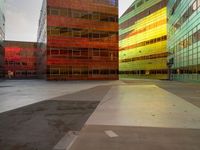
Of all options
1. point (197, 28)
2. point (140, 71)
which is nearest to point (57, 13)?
point (197, 28)

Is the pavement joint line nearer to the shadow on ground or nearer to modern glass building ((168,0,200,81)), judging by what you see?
the shadow on ground

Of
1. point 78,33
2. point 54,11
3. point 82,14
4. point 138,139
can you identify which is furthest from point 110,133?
point 82,14

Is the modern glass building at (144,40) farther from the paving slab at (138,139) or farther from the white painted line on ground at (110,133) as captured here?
the white painted line on ground at (110,133)

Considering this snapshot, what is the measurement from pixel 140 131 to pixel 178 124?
1.90m

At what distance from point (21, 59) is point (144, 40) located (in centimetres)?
4380

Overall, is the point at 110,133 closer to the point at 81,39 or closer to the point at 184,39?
the point at 184,39

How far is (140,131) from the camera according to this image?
769cm

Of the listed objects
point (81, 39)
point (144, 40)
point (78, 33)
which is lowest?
point (81, 39)

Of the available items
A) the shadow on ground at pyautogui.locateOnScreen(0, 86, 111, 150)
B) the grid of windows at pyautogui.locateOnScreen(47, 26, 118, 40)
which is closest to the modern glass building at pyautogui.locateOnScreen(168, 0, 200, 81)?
the grid of windows at pyautogui.locateOnScreen(47, 26, 118, 40)

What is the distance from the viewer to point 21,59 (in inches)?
3526

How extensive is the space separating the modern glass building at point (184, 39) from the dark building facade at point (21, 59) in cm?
5076

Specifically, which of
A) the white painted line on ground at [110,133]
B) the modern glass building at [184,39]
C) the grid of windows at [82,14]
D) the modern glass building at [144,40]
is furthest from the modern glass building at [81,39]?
the white painted line on ground at [110,133]

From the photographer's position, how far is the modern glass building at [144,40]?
6881cm

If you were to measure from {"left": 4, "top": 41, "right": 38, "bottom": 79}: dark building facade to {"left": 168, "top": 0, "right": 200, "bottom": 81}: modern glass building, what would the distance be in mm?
50758
